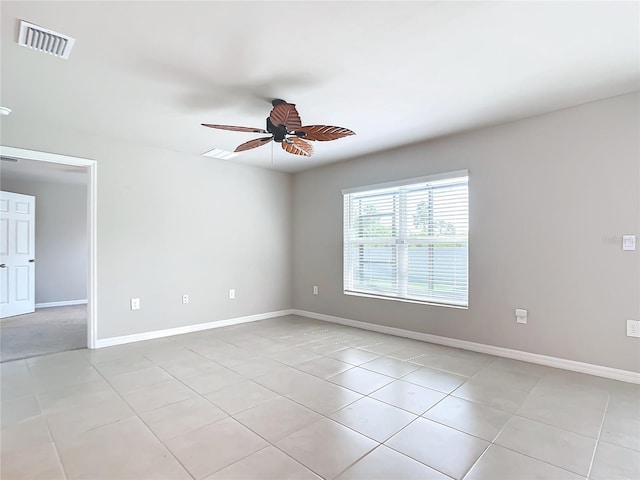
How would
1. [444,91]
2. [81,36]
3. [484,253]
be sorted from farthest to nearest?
[484,253]
[444,91]
[81,36]

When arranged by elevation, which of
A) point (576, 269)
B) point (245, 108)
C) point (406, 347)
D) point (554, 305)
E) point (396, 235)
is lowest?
point (406, 347)

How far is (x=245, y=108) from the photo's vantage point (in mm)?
3232

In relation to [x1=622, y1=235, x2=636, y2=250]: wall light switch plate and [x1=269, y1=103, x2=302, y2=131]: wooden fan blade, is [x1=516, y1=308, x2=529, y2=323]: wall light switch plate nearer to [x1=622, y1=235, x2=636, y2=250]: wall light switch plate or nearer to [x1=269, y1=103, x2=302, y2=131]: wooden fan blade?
[x1=622, y1=235, x2=636, y2=250]: wall light switch plate

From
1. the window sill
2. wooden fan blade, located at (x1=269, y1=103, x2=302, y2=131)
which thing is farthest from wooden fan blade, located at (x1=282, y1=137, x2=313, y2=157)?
the window sill

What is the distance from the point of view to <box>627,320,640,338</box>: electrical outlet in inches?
114

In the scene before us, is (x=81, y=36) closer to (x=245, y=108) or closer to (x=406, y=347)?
(x=245, y=108)

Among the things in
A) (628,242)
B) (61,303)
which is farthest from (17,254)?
(628,242)

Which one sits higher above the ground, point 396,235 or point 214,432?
point 396,235

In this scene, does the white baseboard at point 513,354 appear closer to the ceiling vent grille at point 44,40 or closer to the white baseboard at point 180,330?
the white baseboard at point 180,330

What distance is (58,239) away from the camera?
23.4 ft

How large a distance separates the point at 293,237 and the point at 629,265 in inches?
175

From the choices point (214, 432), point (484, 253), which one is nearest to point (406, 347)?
point (484, 253)

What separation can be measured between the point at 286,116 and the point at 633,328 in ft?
11.2

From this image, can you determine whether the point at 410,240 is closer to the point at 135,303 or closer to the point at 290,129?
the point at 290,129
